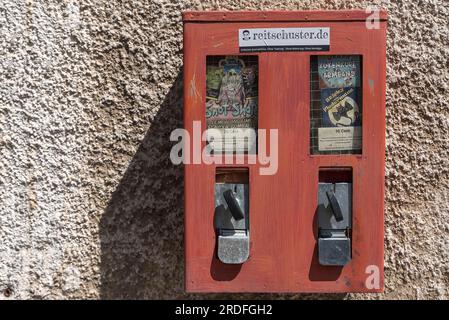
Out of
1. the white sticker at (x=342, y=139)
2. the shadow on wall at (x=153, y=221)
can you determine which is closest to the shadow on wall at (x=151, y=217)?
the shadow on wall at (x=153, y=221)

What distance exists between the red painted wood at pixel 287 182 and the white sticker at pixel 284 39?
0.02m

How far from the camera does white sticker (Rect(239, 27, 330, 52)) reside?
5.94ft

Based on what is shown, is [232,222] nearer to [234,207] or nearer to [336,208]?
[234,207]

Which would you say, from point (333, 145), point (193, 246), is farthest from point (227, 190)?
point (333, 145)

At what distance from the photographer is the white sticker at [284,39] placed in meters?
1.81

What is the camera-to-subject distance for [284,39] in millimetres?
1814

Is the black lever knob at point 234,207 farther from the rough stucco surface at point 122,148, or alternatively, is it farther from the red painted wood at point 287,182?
the rough stucco surface at point 122,148

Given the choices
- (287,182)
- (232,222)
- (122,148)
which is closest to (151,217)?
(122,148)

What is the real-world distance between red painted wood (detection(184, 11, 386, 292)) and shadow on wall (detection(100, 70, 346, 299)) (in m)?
0.37

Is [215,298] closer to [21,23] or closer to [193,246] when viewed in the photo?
[193,246]
